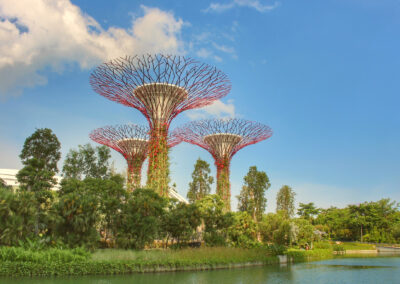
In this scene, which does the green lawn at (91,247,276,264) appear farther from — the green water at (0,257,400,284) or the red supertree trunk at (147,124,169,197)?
the red supertree trunk at (147,124,169,197)

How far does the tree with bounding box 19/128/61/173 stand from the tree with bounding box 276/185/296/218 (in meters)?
28.2

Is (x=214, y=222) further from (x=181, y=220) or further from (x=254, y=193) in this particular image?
(x=254, y=193)

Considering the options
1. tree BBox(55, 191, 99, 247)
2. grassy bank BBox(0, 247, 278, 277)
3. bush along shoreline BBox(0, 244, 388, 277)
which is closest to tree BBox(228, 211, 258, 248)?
bush along shoreline BBox(0, 244, 388, 277)

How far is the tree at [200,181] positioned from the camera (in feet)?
114

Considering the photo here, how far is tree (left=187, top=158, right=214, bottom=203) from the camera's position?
34.8m

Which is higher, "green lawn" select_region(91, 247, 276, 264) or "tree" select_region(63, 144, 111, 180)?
"tree" select_region(63, 144, 111, 180)

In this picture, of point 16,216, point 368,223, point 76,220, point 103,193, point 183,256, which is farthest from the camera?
point 368,223

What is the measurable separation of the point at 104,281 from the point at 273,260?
1005 centimetres

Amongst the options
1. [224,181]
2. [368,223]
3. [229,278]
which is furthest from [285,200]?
[229,278]

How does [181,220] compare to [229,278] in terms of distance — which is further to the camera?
[181,220]

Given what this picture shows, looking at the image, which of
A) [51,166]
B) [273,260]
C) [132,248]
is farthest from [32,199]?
[273,260]

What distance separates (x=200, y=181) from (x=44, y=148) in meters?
16.5

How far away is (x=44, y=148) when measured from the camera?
2197cm

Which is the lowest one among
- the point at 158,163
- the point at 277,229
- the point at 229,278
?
the point at 229,278
